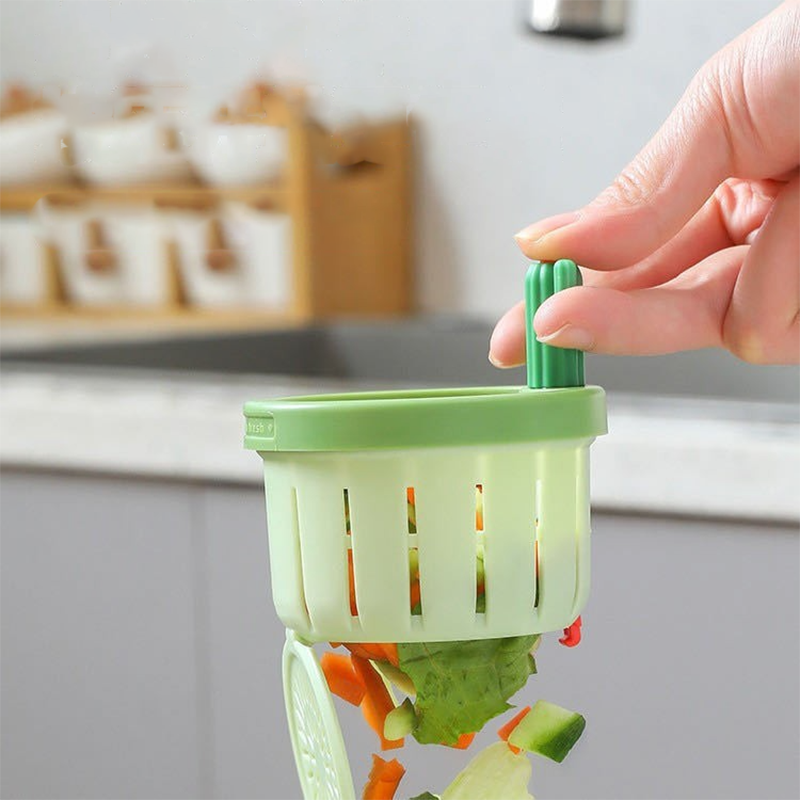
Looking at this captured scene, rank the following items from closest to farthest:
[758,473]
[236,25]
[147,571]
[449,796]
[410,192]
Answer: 1. [449,796]
2. [758,473]
3. [147,571]
4. [410,192]
5. [236,25]

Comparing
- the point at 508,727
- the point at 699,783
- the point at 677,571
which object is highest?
the point at 508,727

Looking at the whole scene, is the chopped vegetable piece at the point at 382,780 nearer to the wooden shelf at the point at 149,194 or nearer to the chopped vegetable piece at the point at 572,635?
the chopped vegetable piece at the point at 572,635

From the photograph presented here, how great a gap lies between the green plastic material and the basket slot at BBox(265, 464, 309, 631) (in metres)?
0.02

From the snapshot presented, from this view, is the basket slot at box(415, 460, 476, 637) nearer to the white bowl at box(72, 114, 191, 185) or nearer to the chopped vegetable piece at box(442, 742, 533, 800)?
the chopped vegetable piece at box(442, 742, 533, 800)

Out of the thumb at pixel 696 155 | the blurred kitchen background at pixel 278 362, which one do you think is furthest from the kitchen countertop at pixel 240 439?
the thumb at pixel 696 155

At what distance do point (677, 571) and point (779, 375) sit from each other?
0.56 metres

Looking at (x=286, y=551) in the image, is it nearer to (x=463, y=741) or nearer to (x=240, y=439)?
(x=463, y=741)

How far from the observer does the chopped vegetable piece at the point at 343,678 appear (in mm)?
476

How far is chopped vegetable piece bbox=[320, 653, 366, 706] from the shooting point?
0.48 metres

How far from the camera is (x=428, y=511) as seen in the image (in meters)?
0.43

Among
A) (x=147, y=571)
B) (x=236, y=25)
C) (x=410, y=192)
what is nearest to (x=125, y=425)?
(x=147, y=571)

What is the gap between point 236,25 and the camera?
7.14ft

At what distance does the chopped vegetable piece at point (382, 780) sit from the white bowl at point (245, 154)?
153cm

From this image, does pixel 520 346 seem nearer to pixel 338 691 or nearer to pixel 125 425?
pixel 338 691
